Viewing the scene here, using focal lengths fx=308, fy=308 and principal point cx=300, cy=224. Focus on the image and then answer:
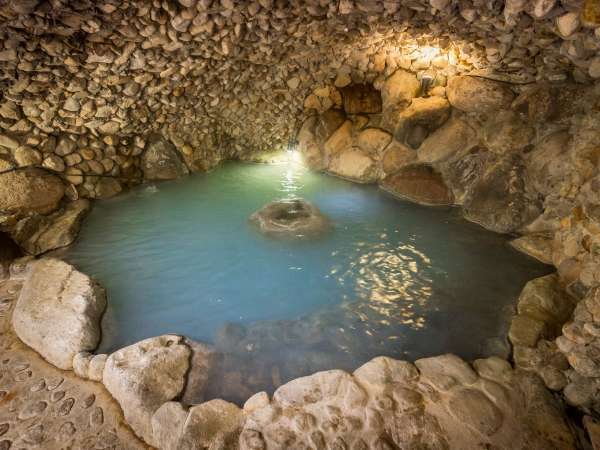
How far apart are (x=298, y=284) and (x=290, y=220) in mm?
1355

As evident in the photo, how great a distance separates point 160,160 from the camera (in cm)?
658

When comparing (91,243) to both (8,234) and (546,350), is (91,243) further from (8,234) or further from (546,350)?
(546,350)

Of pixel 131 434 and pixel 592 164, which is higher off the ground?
pixel 592 164

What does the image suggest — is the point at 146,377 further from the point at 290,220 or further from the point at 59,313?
the point at 290,220

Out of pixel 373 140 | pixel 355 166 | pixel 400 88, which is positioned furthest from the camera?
pixel 355 166

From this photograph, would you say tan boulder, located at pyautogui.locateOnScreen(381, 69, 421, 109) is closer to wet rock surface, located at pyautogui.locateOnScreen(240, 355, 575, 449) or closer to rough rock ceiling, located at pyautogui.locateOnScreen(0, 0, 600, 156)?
rough rock ceiling, located at pyautogui.locateOnScreen(0, 0, 600, 156)

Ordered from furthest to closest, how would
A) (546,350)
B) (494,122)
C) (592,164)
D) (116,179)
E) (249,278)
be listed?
(116,179) → (494,122) → (249,278) → (592,164) → (546,350)

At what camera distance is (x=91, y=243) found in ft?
13.9

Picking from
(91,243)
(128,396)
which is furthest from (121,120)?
(128,396)

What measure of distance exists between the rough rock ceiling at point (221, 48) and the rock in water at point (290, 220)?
8.25ft

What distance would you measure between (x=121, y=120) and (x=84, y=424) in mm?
4883

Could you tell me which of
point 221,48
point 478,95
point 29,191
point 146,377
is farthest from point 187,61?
point 478,95

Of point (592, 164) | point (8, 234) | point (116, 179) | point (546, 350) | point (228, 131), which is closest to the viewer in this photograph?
point (546, 350)

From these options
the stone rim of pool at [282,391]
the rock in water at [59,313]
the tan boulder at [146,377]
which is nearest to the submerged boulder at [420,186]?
the stone rim of pool at [282,391]
